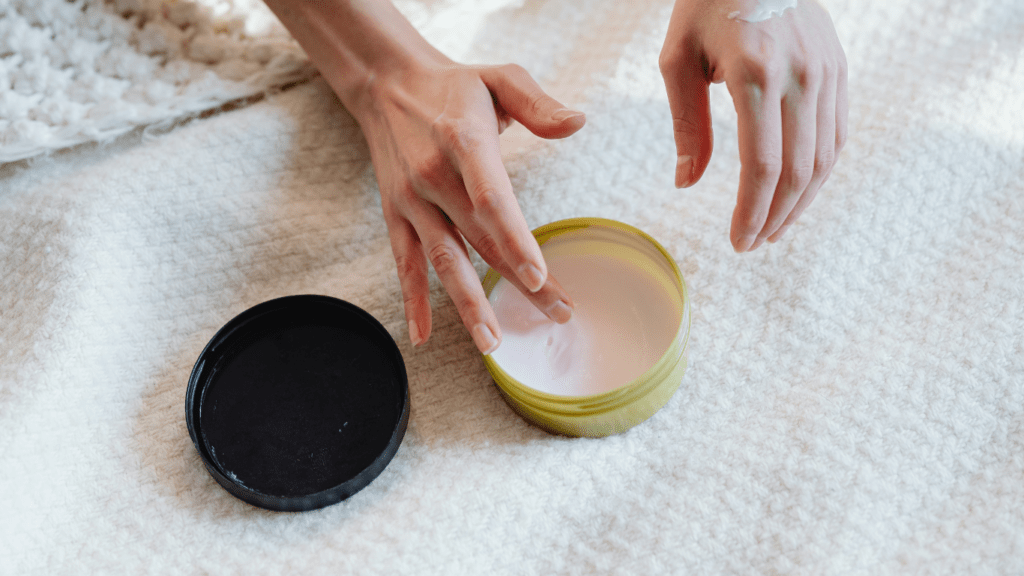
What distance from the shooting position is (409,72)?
0.74 m

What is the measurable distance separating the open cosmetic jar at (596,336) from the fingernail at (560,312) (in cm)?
3

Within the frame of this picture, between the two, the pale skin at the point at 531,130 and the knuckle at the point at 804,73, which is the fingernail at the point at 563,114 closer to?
the pale skin at the point at 531,130

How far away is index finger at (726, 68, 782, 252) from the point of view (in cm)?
56

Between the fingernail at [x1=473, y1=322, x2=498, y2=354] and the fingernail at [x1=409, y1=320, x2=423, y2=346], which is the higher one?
the fingernail at [x1=473, y1=322, x2=498, y2=354]

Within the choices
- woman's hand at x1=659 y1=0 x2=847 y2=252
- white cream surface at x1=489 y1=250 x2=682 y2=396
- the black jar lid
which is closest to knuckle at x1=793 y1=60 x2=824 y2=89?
woman's hand at x1=659 y1=0 x2=847 y2=252

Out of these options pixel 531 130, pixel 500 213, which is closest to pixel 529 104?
pixel 531 130

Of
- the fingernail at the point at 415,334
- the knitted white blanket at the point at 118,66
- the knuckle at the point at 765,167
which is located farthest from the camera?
the knitted white blanket at the point at 118,66

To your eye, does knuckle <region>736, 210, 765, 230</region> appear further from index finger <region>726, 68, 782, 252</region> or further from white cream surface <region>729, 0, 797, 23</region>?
white cream surface <region>729, 0, 797, 23</region>

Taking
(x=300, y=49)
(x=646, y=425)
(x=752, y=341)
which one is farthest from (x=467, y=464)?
(x=300, y=49)

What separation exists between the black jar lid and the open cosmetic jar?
0.12 metres

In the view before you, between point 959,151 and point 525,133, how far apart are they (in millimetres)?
482

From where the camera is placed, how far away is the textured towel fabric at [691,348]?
2.05 feet

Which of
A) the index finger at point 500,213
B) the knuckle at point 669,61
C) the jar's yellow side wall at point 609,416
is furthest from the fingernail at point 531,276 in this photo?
the knuckle at point 669,61

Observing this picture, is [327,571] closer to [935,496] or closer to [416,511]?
[416,511]
